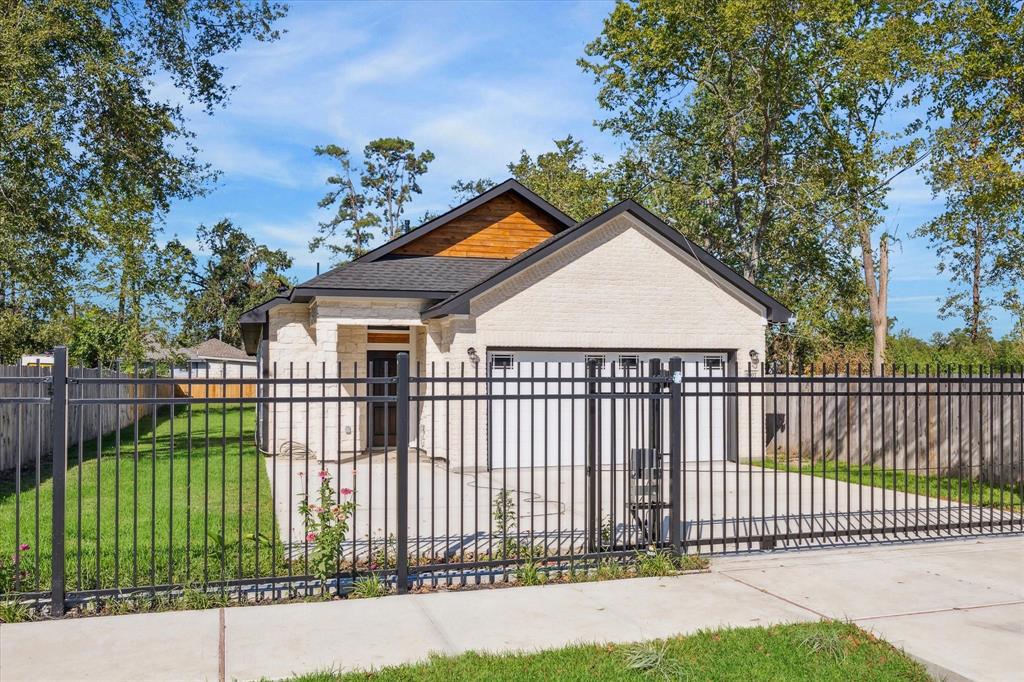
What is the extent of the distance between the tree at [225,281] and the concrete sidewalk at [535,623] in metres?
57.6

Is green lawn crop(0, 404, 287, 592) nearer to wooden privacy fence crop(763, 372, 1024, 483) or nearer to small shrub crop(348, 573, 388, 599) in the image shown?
small shrub crop(348, 573, 388, 599)

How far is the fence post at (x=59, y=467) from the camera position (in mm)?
6457

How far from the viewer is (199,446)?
21000mm

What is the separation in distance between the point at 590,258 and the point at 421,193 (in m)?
41.3

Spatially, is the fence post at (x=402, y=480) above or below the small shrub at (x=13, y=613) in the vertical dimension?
above

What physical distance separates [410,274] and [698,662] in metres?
14.0

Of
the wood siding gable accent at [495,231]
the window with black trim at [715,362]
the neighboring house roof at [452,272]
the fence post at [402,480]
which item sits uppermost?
the wood siding gable accent at [495,231]

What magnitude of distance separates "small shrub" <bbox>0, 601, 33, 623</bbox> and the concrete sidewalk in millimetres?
244

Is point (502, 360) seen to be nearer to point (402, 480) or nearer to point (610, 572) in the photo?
point (610, 572)

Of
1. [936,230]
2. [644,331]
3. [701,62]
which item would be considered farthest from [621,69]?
[644,331]

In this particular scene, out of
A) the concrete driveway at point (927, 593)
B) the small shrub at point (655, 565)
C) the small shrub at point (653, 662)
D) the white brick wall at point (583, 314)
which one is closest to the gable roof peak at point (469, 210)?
the white brick wall at point (583, 314)

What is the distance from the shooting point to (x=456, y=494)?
12.8 metres

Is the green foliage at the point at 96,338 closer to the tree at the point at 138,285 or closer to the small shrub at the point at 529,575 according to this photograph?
the tree at the point at 138,285

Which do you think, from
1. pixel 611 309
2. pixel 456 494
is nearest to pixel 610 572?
pixel 456 494
